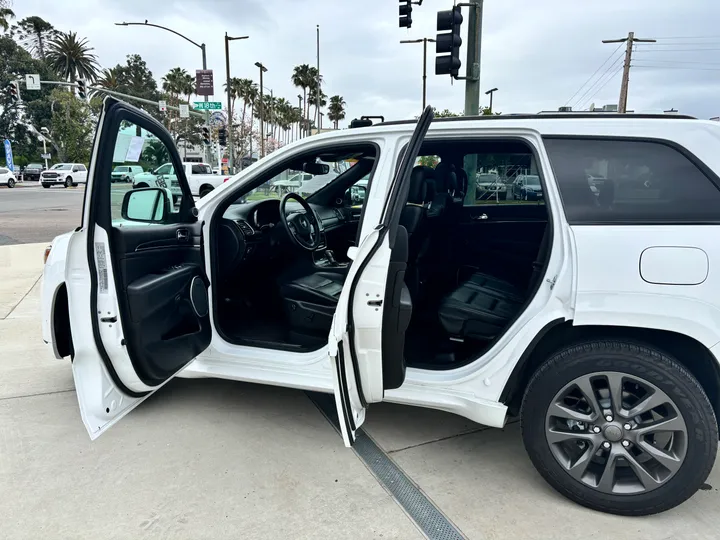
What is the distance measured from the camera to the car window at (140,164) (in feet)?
7.68

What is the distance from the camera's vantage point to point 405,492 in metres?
2.33

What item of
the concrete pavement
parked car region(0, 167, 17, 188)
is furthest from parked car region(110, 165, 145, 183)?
parked car region(0, 167, 17, 188)

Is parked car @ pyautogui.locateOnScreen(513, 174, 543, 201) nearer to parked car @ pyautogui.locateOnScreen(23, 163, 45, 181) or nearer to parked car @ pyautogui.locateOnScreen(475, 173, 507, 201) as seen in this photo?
parked car @ pyautogui.locateOnScreen(475, 173, 507, 201)

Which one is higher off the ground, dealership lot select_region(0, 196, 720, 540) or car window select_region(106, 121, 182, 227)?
car window select_region(106, 121, 182, 227)

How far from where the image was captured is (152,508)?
7.21 feet

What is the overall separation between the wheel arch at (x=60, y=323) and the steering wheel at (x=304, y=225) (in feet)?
4.78

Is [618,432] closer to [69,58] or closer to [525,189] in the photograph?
[525,189]

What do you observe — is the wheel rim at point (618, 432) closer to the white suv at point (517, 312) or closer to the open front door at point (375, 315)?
the white suv at point (517, 312)

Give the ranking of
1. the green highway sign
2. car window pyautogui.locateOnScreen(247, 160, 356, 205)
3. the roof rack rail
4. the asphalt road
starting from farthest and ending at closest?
the green highway sign
the asphalt road
car window pyautogui.locateOnScreen(247, 160, 356, 205)
the roof rack rail

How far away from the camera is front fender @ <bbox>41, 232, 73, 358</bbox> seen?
2.96m

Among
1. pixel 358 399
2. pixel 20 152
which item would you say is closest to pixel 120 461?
pixel 358 399

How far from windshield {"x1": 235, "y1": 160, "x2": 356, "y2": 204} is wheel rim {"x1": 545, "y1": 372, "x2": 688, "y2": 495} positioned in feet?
6.64

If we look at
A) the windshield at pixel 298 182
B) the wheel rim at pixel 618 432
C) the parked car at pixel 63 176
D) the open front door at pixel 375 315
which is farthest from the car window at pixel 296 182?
the parked car at pixel 63 176

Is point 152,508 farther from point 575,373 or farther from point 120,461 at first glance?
point 575,373
